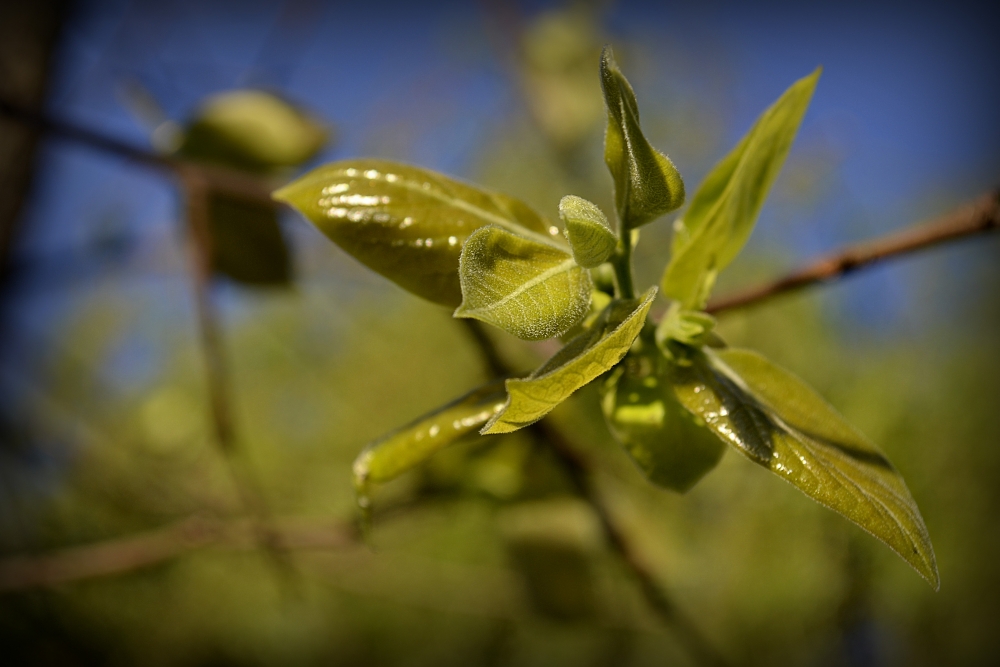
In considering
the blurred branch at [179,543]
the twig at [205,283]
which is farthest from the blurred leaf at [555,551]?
the twig at [205,283]

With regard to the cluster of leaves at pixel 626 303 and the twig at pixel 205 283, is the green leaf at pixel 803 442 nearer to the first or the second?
the cluster of leaves at pixel 626 303

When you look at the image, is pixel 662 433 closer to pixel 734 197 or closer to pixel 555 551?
pixel 734 197

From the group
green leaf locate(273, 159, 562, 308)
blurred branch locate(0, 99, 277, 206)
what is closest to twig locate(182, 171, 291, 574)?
blurred branch locate(0, 99, 277, 206)

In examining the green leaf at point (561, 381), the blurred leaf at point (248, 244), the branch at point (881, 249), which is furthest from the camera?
the blurred leaf at point (248, 244)

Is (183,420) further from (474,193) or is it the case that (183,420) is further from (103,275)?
(474,193)

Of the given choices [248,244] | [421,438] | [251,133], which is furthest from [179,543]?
[421,438]

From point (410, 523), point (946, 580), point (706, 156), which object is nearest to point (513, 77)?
point (706, 156)
